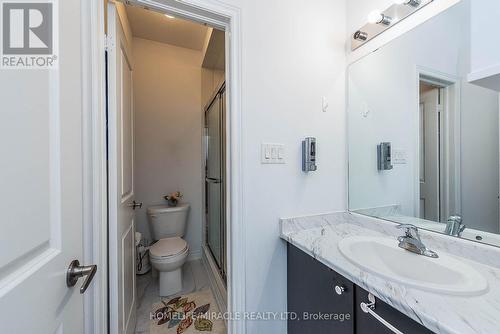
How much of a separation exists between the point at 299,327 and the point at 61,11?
1555 millimetres

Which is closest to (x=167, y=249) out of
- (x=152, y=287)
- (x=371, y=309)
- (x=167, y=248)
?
(x=167, y=248)

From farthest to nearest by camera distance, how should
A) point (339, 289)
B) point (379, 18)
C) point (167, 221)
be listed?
1. point (167, 221)
2. point (379, 18)
3. point (339, 289)

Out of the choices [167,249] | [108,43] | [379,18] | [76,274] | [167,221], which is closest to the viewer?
[76,274]

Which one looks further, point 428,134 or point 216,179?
point 216,179

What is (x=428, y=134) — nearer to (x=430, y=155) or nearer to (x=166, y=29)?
(x=430, y=155)

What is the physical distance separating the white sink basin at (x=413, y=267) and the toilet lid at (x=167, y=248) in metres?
1.44

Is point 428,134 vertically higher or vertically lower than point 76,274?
higher

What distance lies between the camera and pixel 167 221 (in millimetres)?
2268

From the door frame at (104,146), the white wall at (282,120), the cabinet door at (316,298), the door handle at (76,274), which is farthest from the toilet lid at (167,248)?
the door handle at (76,274)

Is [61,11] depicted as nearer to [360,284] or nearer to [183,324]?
[360,284]

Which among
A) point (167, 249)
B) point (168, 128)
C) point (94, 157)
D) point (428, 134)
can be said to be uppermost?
point (168, 128)

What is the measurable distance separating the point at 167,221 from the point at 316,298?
1789 mm

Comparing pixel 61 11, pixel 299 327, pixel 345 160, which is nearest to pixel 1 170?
pixel 61 11

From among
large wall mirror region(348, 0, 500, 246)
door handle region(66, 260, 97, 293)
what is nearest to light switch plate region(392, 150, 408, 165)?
large wall mirror region(348, 0, 500, 246)
